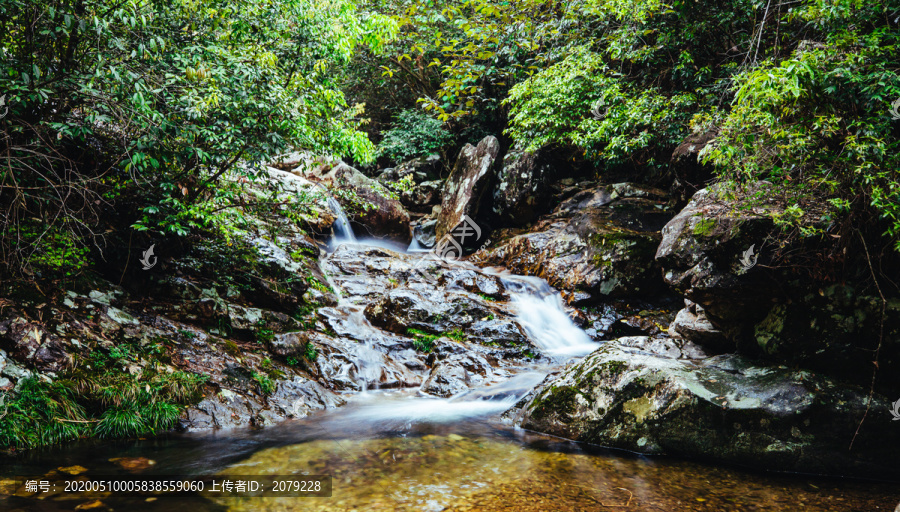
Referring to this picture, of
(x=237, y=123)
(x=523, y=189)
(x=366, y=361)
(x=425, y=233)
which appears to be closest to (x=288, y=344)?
(x=366, y=361)

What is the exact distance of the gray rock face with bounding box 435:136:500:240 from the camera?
1609 cm

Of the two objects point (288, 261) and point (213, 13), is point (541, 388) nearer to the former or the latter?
point (288, 261)

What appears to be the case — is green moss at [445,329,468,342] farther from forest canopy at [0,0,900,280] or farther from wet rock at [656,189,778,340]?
wet rock at [656,189,778,340]

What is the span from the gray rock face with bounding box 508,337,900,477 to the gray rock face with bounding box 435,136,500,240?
10961mm

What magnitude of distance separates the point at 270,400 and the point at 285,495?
283 centimetres

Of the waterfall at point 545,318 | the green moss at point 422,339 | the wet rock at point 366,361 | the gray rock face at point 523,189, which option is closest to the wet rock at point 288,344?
the wet rock at point 366,361

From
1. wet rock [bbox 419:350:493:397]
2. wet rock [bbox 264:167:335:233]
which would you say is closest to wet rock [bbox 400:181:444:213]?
wet rock [bbox 264:167:335:233]

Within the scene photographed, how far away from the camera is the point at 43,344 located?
5059mm

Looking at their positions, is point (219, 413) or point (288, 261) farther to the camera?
point (288, 261)

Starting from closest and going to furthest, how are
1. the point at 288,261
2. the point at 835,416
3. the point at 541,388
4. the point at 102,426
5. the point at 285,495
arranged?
the point at 285,495
the point at 835,416
the point at 102,426
the point at 541,388
the point at 288,261

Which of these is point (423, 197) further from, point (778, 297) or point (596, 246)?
point (778, 297)

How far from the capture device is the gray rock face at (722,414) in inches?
168

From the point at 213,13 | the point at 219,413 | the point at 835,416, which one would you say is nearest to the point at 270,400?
the point at 219,413

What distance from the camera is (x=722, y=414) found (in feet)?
15.1
